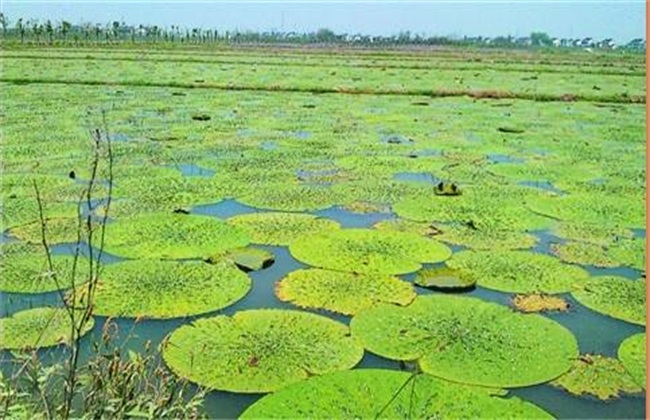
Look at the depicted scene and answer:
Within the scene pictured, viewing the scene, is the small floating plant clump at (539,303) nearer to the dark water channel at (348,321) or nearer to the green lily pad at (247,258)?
the dark water channel at (348,321)

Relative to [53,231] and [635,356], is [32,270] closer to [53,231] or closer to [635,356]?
[53,231]

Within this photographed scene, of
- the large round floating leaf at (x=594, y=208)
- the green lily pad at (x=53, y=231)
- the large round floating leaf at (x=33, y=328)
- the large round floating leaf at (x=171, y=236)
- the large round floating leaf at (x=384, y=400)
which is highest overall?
the large round floating leaf at (x=594, y=208)

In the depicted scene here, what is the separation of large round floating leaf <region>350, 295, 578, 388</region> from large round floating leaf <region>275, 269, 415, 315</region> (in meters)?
0.11

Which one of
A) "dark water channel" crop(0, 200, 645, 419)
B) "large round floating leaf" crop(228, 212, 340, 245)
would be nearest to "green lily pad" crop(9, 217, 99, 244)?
"dark water channel" crop(0, 200, 645, 419)

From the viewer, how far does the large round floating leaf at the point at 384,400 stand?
2.28 meters

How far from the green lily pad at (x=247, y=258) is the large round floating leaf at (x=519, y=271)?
1.10m

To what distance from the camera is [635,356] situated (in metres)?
2.80

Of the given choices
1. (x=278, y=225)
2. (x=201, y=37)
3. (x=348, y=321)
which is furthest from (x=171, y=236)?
(x=201, y=37)

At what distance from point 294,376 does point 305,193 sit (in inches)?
110

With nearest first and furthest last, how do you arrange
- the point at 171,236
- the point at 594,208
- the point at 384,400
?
the point at 384,400
the point at 171,236
the point at 594,208

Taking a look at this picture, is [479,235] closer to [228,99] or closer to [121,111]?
[121,111]

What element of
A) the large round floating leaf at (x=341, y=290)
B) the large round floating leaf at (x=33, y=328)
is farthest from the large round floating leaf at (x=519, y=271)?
the large round floating leaf at (x=33, y=328)

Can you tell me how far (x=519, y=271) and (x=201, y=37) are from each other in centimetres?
5237

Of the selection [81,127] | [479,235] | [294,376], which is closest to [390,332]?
[294,376]
